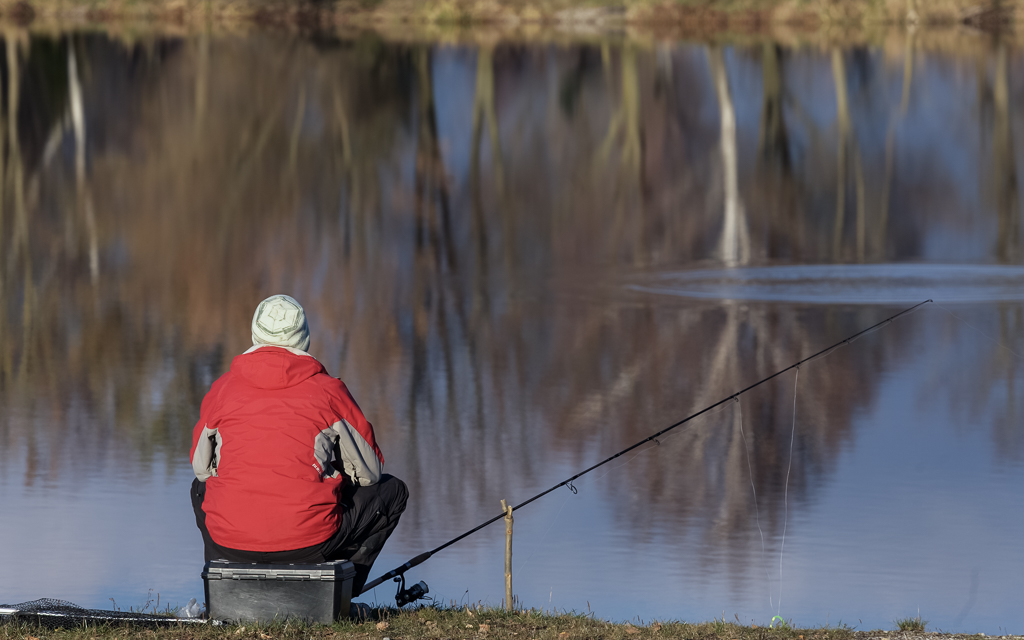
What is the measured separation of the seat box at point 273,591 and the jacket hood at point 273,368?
2.45 feet

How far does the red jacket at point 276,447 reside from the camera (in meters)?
5.94

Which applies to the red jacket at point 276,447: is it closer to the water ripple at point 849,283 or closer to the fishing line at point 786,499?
the fishing line at point 786,499

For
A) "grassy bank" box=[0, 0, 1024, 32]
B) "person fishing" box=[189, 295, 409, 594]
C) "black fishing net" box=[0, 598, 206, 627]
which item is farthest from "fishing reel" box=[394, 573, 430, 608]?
"grassy bank" box=[0, 0, 1024, 32]

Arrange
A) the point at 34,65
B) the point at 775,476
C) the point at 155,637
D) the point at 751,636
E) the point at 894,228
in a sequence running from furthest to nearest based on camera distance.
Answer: the point at 34,65 → the point at 894,228 → the point at 775,476 → the point at 751,636 → the point at 155,637

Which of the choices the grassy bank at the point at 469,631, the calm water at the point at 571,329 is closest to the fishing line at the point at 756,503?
the calm water at the point at 571,329

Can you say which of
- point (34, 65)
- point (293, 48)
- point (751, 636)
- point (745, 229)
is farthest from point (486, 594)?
point (293, 48)

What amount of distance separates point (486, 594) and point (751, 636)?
8.85ft

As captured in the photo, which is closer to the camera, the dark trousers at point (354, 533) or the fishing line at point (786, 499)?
the dark trousers at point (354, 533)

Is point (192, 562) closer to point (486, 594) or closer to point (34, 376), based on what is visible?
point (486, 594)

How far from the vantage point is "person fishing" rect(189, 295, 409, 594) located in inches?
234

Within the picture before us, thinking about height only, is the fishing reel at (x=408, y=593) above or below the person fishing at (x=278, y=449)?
below

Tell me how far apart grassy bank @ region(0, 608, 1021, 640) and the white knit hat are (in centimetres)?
115

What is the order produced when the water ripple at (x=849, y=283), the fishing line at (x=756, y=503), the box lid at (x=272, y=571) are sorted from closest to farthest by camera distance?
the box lid at (x=272, y=571)
the fishing line at (x=756, y=503)
the water ripple at (x=849, y=283)

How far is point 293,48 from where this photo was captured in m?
51.3
